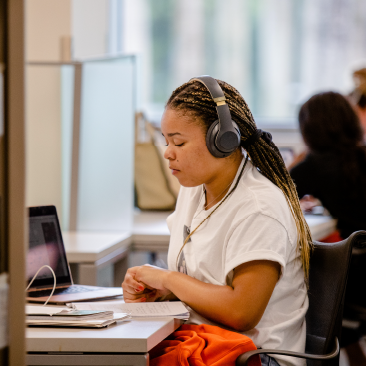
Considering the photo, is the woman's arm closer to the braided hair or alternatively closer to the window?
the braided hair

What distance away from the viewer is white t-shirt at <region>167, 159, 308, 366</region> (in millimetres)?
1066

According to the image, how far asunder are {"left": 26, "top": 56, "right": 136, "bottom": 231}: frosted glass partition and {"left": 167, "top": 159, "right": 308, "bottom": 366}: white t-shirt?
37.4 inches

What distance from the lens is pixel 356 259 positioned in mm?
2102

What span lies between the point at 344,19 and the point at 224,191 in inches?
115

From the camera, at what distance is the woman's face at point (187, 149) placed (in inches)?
45.9

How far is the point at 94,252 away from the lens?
5.41 feet

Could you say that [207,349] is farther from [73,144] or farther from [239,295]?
[73,144]

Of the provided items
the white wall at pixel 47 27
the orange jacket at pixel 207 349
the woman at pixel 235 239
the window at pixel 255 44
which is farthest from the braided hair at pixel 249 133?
the window at pixel 255 44

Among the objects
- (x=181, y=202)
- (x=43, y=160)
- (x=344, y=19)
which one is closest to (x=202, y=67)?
(x=344, y=19)

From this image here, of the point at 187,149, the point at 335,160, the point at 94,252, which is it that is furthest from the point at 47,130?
the point at 335,160

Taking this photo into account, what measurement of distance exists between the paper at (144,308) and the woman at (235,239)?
3 centimetres

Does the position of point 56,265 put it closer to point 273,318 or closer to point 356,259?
point 273,318

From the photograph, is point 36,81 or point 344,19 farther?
point 344,19

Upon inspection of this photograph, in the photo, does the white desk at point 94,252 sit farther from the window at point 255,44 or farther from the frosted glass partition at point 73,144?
the window at point 255,44
